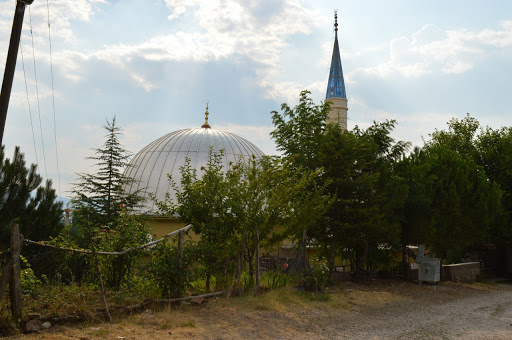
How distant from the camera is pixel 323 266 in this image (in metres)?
14.5

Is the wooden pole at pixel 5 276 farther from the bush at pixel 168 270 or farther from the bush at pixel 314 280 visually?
the bush at pixel 314 280

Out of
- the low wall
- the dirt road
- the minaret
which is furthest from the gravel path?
the minaret

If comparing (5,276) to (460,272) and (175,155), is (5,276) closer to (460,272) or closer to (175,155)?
(460,272)

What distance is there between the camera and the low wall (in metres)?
21.5

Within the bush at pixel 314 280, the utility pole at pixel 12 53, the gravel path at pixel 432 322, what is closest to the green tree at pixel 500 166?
the gravel path at pixel 432 322

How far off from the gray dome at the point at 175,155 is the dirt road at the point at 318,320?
1353cm

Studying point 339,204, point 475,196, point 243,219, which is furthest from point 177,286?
point 475,196

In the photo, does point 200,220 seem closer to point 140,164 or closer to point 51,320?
point 51,320

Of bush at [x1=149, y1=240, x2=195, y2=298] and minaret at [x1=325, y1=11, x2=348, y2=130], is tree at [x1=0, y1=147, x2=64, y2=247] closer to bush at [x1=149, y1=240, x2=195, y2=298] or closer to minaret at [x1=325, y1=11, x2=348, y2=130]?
bush at [x1=149, y1=240, x2=195, y2=298]

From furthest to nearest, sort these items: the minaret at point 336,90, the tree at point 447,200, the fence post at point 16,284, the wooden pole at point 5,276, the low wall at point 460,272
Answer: the minaret at point 336,90, the low wall at point 460,272, the tree at point 447,200, the fence post at point 16,284, the wooden pole at point 5,276

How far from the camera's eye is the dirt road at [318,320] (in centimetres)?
824

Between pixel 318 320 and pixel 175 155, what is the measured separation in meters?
19.3

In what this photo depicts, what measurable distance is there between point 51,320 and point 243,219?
4977 millimetres

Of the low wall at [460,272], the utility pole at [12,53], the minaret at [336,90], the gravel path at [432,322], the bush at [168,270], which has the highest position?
the minaret at [336,90]
